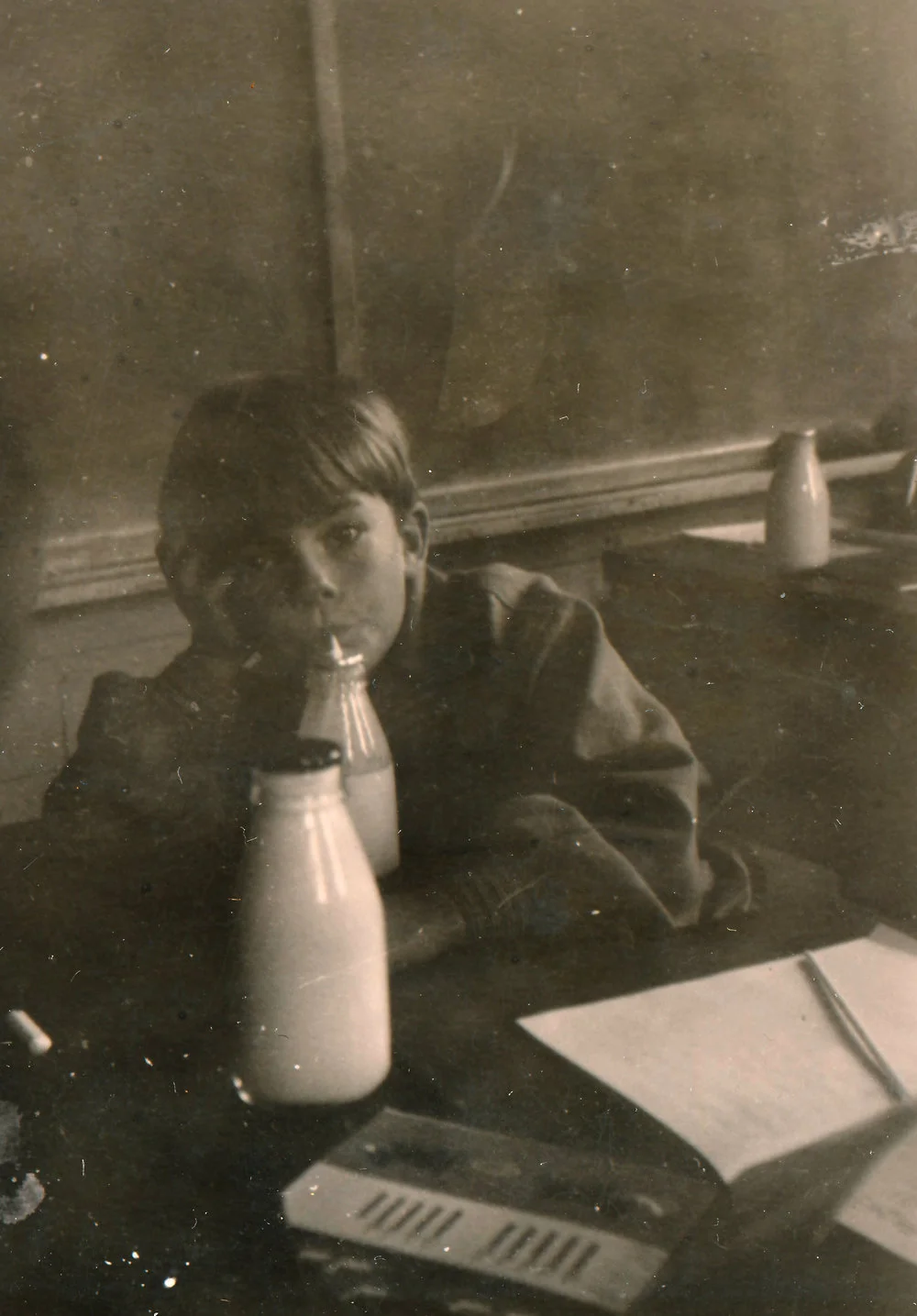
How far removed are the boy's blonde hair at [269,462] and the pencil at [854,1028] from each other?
1.44 ft

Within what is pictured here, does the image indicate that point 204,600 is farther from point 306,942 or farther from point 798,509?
point 798,509

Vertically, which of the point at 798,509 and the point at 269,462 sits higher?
the point at 269,462

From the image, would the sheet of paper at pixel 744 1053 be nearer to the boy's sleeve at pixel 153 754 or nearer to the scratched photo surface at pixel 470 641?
→ the scratched photo surface at pixel 470 641

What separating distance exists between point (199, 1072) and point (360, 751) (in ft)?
0.79

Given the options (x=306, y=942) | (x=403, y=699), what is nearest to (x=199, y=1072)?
(x=306, y=942)

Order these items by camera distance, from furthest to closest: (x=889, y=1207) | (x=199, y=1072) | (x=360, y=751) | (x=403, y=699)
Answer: (x=403, y=699)
(x=360, y=751)
(x=199, y=1072)
(x=889, y=1207)

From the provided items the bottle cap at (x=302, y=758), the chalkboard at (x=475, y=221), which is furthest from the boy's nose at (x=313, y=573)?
the bottle cap at (x=302, y=758)

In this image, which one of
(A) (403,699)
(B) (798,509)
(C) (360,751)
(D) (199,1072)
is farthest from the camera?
(B) (798,509)

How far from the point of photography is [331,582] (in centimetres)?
80

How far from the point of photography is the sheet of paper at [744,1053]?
545mm

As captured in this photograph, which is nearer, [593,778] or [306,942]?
[306,942]

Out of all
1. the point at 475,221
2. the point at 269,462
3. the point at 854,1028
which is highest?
the point at 475,221

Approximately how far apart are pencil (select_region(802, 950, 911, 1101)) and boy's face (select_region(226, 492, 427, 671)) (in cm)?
39

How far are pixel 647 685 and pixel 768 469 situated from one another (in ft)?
0.78
